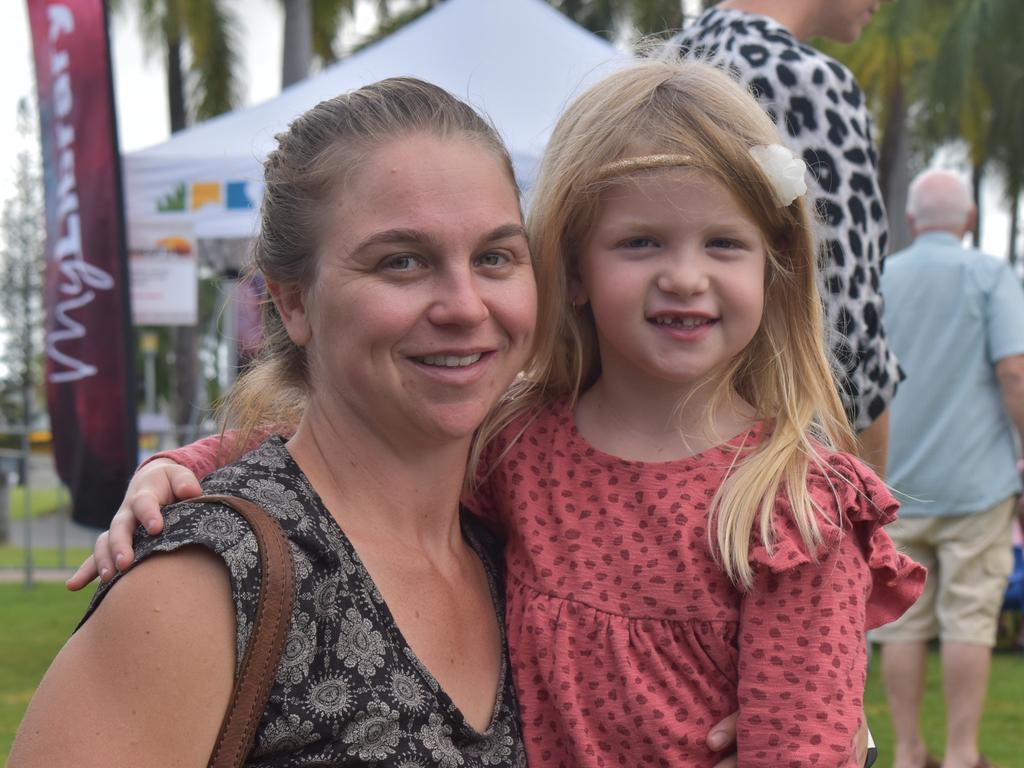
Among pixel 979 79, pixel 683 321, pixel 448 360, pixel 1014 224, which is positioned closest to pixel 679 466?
pixel 683 321

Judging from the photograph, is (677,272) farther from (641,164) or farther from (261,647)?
(261,647)

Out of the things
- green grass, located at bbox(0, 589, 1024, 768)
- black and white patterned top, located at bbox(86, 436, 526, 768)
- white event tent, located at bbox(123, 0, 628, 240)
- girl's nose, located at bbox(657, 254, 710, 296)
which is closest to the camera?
black and white patterned top, located at bbox(86, 436, 526, 768)

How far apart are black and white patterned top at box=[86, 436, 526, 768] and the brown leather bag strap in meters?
0.01

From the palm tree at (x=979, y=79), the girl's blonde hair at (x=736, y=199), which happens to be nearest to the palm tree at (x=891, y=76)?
the palm tree at (x=979, y=79)

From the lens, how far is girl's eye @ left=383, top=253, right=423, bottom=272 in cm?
184

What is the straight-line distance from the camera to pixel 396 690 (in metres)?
1.74

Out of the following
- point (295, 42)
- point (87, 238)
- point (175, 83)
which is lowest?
point (87, 238)

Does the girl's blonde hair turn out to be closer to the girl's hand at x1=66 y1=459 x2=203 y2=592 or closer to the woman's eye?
the woman's eye

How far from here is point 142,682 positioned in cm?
154

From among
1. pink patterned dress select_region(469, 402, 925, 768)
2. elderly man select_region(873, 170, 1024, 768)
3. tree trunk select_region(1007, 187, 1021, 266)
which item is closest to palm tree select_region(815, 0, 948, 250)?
tree trunk select_region(1007, 187, 1021, 266)

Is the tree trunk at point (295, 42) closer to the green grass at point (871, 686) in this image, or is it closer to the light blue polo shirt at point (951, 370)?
the green grass at point (871, 686)

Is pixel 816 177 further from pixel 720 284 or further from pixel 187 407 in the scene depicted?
pixel 187 407

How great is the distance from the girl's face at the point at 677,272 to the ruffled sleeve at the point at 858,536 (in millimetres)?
271

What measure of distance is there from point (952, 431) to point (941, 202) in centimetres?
104
